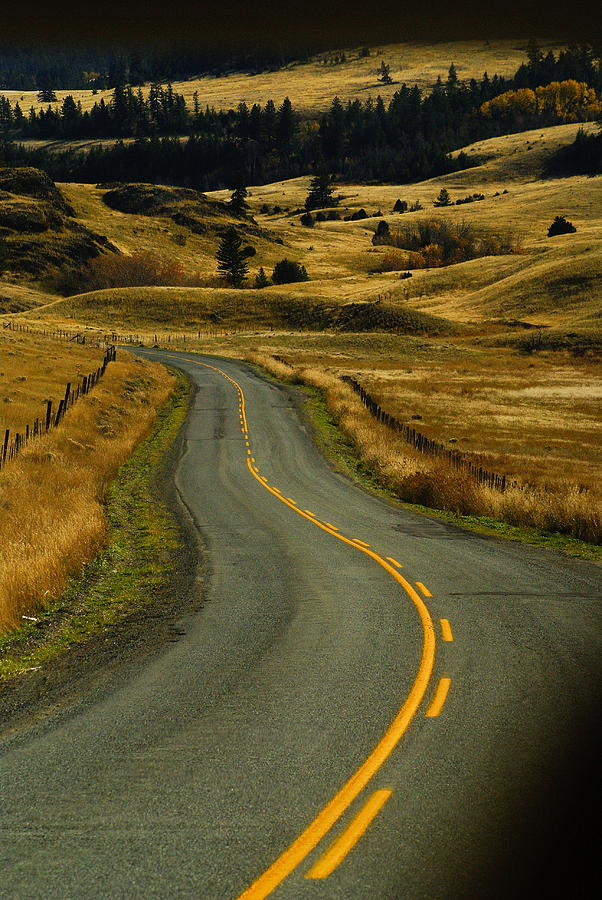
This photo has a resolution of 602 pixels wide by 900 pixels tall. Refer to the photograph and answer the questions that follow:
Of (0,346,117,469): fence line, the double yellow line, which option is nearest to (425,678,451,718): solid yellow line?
the double yellow line

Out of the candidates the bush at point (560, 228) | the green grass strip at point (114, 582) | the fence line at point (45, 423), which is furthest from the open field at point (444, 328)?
the fence line at point (45, 423)

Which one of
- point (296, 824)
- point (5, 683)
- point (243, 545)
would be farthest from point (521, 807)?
point (243, 545)

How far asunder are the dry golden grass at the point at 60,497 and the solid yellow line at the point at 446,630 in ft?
22.5

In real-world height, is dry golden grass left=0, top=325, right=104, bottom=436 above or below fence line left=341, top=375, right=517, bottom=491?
above

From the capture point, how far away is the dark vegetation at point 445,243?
151 m

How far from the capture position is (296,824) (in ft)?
21.5

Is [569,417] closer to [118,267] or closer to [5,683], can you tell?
[5,683]

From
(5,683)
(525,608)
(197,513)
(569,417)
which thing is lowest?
(569,417)

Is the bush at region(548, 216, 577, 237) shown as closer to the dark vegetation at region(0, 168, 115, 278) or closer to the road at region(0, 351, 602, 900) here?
the dark vegetation at region(0, 168, 115, 278)

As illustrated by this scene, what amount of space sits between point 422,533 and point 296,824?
1479 centimetres

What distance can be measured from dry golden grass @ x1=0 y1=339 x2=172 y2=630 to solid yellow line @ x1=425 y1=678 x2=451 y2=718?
686 centimetres

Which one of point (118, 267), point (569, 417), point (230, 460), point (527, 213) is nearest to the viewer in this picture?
point (230, 460)

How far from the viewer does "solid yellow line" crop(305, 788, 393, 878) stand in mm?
5961

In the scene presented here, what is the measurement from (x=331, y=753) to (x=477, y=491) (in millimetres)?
17254
